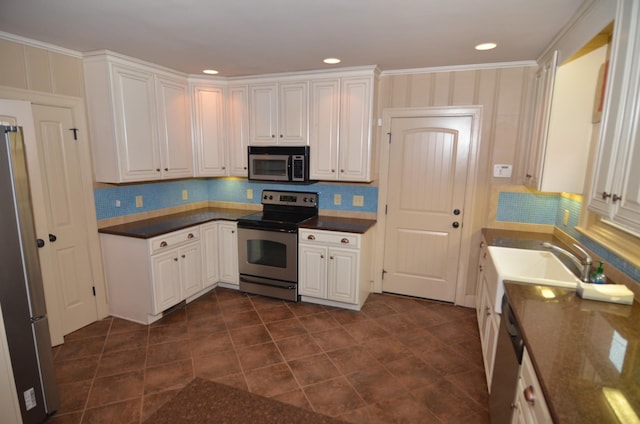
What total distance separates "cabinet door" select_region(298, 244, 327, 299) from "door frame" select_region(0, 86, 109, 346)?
75.9 inches

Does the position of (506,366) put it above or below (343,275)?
above

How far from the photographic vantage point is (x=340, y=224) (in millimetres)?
3488

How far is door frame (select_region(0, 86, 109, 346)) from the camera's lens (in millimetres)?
2510

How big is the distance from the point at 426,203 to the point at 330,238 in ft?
3.65

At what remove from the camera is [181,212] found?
404 centimetres

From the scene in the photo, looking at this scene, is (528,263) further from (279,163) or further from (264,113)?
(264,113)

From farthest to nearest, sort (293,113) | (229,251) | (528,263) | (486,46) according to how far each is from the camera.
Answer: (229,251) < (293,113) < (486,46) < (528,263)

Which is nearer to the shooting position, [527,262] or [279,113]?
[527,262]

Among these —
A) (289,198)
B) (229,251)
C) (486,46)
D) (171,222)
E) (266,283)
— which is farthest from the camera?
(289,198)

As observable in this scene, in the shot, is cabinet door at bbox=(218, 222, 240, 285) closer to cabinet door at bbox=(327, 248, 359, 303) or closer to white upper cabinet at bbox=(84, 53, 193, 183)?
white upper cabinet at bbox=(84, 53, 193, 183)

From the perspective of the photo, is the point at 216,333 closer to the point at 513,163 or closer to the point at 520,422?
the point at 520,422

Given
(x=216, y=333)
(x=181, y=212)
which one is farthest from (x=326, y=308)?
(x=181, y=212)

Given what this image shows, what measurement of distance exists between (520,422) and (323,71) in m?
3.18

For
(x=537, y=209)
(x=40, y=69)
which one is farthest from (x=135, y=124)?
(x=537, y=209)
